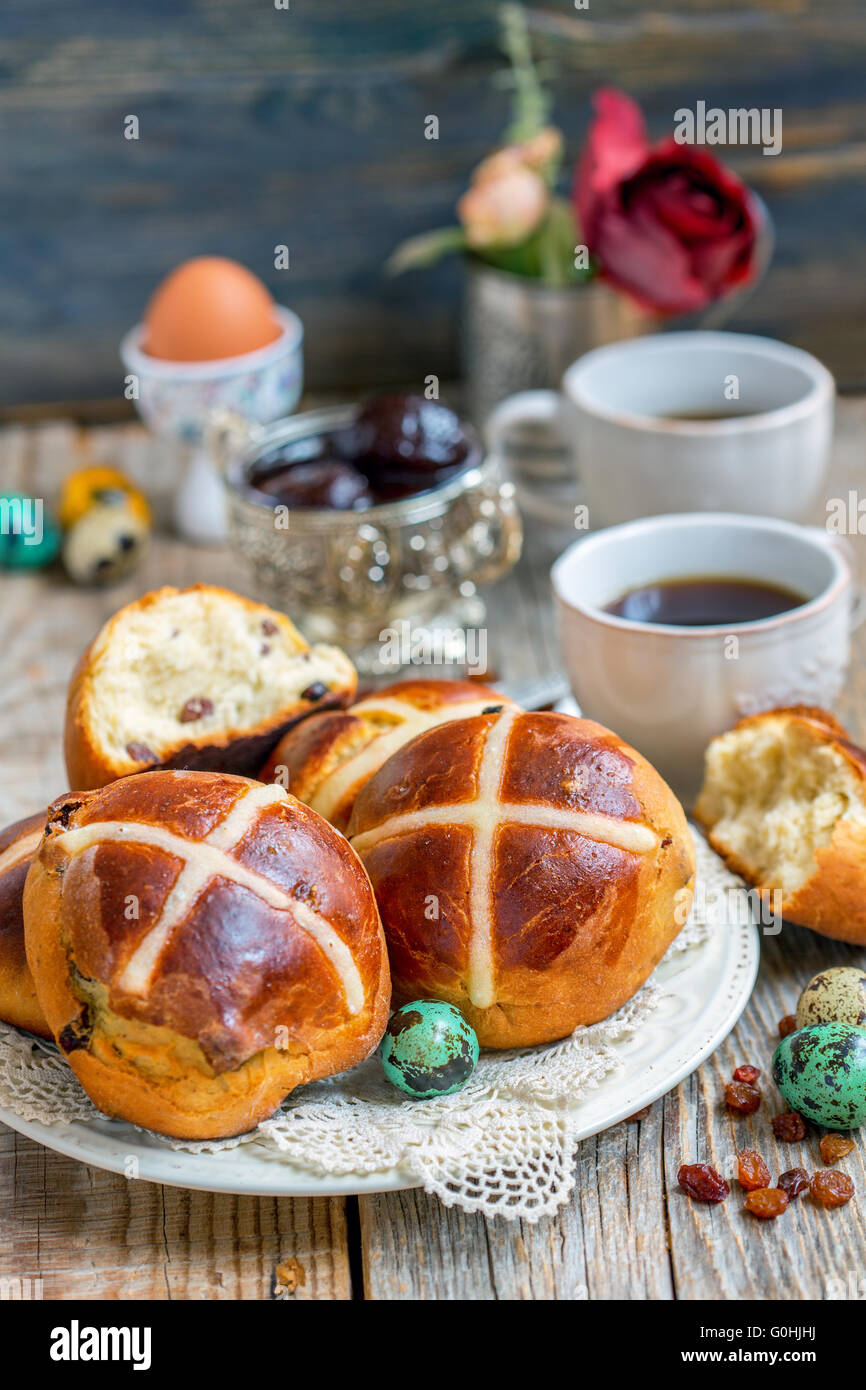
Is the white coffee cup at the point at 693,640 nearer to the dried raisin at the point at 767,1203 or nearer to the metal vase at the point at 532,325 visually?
the dried raisin at the point at 767,1203

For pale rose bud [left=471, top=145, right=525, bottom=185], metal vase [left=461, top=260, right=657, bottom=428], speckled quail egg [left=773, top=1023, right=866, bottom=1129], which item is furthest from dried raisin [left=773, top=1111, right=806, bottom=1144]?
pale rose bud [left=471, top=145, right=525, bottom=185]

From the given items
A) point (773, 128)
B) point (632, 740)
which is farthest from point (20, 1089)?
point (773, 128)

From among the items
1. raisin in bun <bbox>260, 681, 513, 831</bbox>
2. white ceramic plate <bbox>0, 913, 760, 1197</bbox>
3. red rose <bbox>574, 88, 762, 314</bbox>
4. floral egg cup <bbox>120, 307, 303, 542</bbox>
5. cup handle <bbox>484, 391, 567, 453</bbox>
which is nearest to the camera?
white ceramic plate <bbox>0, 913, 760, 1197</bbox>

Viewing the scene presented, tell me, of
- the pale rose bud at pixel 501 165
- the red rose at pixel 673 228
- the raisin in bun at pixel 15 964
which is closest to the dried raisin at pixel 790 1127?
the raisin in bun at pixel 15 964

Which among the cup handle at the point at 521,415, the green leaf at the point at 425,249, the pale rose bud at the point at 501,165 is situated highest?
the pale rose bud at the point at 501,165

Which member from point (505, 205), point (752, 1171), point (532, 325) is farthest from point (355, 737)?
point (505, 205)

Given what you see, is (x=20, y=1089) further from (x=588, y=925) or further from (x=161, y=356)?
(x=161, y=356)

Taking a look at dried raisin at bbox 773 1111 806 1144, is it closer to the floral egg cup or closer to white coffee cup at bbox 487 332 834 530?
white coffee cup at bbox 487 332 834 530
